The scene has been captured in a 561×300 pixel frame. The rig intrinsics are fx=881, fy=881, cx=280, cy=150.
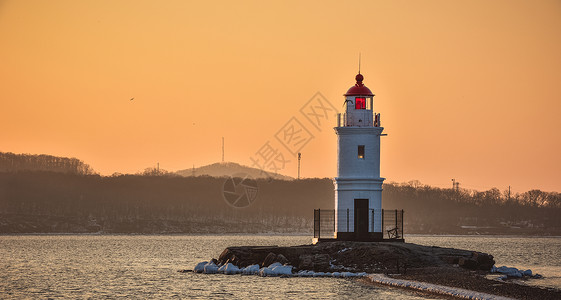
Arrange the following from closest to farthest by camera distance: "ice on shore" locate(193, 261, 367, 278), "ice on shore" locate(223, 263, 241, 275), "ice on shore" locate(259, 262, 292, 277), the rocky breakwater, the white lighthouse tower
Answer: "ice on shore" locate(193, 261, 367, 278)
the rocky breakwater
"ice on shore" locate(259, 262, 292, 277)
the white lighthouse tower
"ice on shore" locate(223, 263, 241, 275)

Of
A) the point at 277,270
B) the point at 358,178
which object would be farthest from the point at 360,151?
the point at 277,270

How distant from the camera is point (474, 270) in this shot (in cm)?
5609

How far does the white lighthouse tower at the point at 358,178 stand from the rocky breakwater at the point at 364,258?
1377 mm

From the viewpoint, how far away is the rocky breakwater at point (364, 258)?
181ft

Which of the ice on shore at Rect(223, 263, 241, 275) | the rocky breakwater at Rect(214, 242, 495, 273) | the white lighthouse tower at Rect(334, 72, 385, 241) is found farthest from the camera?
the ice on shore at Rect(223, 263, 241, 275)

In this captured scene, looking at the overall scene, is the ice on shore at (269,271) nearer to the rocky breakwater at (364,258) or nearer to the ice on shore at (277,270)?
the ice on shore at (277,270)

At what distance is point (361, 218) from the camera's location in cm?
5722

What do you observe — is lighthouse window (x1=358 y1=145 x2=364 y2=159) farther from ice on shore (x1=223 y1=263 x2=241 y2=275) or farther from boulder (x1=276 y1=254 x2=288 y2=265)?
ice on shore (x1=223 y1=263 x2=241 y2=275)

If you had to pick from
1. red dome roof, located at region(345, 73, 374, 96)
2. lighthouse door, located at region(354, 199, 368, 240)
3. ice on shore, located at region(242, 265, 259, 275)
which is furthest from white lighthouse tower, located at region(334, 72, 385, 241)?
ice on shore, located at region(242, 265, 259, 275)

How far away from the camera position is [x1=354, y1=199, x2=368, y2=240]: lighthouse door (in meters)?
57.0

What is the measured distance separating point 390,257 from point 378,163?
6.29 meters

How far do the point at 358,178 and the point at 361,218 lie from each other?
2696 mm

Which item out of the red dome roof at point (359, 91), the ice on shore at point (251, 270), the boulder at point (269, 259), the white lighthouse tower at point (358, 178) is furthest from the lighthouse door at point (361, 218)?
the red dome roof at point (359, 91)

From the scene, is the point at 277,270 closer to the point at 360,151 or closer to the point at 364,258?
the point at 364,258
